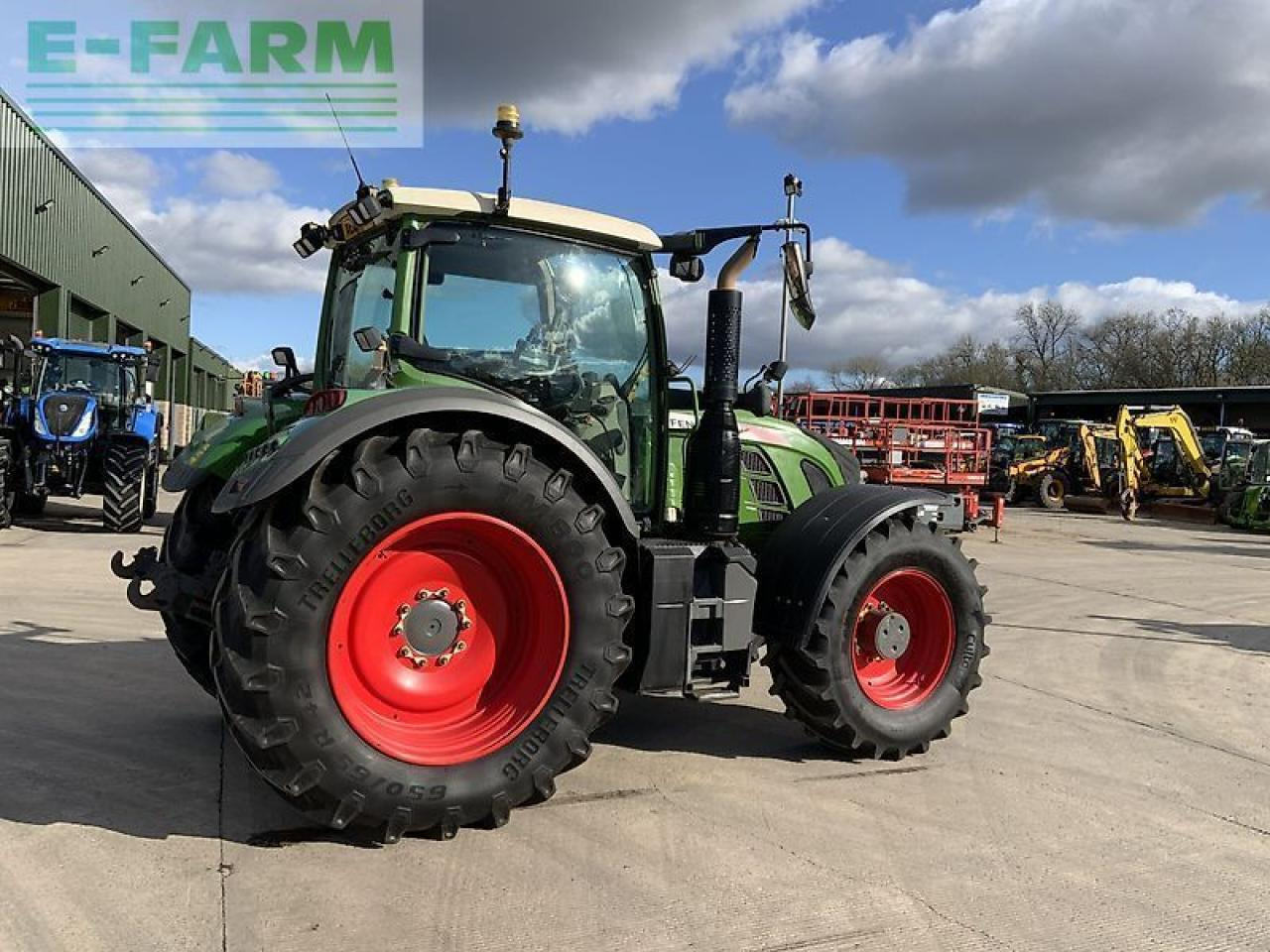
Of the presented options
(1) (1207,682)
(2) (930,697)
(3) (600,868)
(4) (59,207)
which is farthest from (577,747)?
(4) (59,207)

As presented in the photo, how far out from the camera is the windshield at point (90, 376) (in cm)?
1353

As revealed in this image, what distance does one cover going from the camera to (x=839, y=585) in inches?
168

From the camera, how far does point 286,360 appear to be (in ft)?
17.5

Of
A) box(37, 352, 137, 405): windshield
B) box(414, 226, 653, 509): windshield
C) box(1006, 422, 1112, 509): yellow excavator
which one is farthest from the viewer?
box(1006, 422, 1112, 509): yellow excavator

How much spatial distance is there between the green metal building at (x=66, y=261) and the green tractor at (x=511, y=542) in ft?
58.7

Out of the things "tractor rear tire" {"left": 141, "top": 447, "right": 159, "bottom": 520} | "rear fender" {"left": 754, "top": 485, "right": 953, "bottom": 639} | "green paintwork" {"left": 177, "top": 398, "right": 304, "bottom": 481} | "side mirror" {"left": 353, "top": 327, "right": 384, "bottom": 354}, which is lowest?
"tractor rear tire" {"left": 141, "top": 447, "right": 159, "bottom": 520}

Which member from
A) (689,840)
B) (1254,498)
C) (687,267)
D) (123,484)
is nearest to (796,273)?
(687,267)

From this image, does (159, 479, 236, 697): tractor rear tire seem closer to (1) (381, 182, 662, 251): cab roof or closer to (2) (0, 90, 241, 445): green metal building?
(1) (381, 182, 662, 251): cab roof

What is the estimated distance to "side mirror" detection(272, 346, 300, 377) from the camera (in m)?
5.30

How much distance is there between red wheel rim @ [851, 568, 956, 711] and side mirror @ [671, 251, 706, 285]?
167 centimetres

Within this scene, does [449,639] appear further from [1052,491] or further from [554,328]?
[1052,491]

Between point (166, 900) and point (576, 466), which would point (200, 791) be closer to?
point (166, 900)

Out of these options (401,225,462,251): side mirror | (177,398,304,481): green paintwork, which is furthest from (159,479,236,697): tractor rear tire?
(401,225,462,251): side mirror

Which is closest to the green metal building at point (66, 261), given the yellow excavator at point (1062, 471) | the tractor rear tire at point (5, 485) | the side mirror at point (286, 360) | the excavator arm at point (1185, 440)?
the tractor rear tire at point (5, 485)
